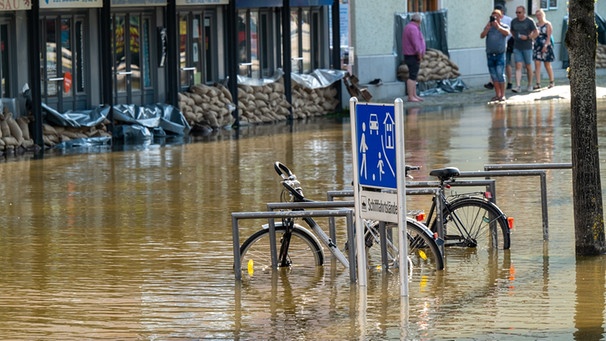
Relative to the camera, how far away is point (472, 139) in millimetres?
21578

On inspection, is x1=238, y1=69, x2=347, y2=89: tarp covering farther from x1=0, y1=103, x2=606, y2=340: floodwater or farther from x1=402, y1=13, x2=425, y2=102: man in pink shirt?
x1=0, y1=103, x2=606, y2=340: floodwater

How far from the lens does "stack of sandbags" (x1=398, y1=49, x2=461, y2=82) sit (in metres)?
30.9

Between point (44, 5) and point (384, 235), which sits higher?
point (44, 5)

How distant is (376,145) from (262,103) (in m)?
16.1

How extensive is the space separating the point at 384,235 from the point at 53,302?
8.32 feet

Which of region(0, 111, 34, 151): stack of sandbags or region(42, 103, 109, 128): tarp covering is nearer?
region(0, 111, 34, 151): stack of sandbags

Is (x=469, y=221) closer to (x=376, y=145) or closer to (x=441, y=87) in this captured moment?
(x=376, y=145)

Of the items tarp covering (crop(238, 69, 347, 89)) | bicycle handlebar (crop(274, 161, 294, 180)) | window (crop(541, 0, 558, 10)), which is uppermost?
window (crop(541, 0, 558, 10))

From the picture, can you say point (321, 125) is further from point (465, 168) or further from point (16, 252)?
point (16, 252)

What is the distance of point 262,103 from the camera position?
85.0 ft

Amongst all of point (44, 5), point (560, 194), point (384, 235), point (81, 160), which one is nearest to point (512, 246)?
point (384, 235)

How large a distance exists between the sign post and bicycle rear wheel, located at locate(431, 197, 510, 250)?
5.52ft

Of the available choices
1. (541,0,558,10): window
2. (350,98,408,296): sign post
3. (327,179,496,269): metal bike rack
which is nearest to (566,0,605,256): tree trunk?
(327,179,496,269): metal bike rack

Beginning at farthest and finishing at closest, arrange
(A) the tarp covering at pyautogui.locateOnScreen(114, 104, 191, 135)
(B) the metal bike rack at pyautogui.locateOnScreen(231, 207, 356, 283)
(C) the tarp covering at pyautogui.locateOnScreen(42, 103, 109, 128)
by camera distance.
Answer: (A) the tarp covering at pyautogui.locateOnScreen(114, 104, 191, 135), (C) the tarp covering at pyautogui.locateOnScreen(42, 103, 109, 128), (B) the metal bike rack at pyautogui.locateOnScreen(231, 207, 356, 283)
